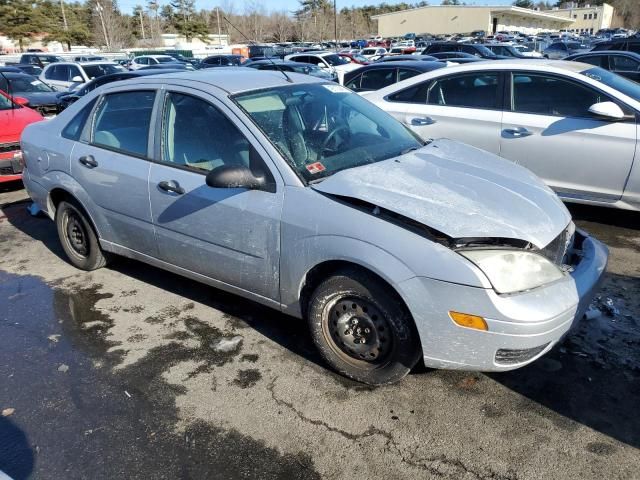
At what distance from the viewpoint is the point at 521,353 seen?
2561 mm

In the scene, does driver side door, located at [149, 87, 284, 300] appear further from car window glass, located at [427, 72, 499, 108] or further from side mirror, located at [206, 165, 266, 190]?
car window glass, located at [427, 72, 499, 108]

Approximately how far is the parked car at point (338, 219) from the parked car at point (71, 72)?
12435 millimetres

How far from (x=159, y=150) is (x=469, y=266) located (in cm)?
233

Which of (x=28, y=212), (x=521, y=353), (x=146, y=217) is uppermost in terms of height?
(x=146, y=217)

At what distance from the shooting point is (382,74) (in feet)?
28.1

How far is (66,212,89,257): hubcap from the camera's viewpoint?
4.60 m

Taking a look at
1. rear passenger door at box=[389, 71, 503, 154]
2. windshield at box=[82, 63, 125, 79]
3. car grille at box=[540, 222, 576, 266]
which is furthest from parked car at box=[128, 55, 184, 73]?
car grille at box=[540, 222, 576, 266]

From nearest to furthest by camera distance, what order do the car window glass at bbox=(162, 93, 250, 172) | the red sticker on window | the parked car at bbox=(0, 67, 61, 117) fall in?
the red sticker on window
the car window glass at bbox=(162, 93, 250, 172)
the parked car at bbox=(0, 67, 61, 117)

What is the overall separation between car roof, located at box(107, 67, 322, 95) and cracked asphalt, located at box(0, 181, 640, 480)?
1.64 m

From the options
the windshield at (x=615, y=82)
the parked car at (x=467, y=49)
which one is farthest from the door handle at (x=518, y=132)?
the parked car at (x=467, y=49)

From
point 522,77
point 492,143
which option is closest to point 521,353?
point 492,143

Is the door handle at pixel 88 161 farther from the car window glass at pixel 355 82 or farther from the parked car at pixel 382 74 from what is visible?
the car window glass at pixel 355 82

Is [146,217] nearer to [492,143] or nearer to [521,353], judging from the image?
[521,353]

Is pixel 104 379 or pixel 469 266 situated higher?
pixel 469 266
